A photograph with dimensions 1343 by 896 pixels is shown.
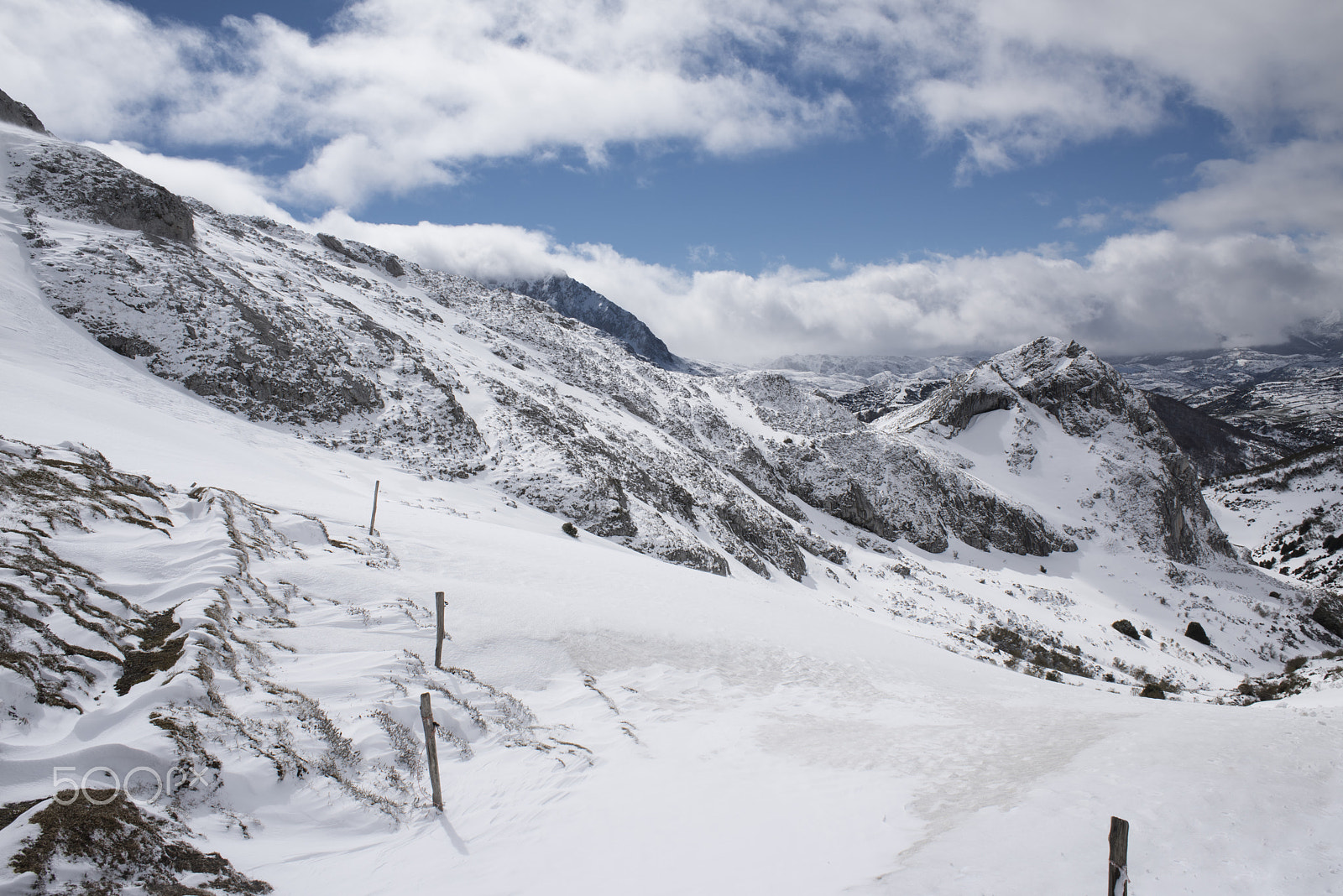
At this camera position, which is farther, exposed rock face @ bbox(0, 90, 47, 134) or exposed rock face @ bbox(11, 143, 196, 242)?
exposed rock face @ bbox(0, 90, 47, 134)

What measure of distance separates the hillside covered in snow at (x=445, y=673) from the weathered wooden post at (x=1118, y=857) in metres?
0.71

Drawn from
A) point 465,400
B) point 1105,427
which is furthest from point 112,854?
point 1105,427

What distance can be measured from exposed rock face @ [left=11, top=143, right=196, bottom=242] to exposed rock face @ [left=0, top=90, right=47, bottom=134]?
787 cm

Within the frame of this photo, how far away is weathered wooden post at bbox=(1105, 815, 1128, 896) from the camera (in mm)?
4781

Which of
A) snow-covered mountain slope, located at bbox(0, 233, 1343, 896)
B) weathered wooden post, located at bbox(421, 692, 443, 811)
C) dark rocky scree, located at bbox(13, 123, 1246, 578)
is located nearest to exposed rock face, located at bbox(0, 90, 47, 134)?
dark rocky scree, located at bbox(13, 123, 1246, 578)

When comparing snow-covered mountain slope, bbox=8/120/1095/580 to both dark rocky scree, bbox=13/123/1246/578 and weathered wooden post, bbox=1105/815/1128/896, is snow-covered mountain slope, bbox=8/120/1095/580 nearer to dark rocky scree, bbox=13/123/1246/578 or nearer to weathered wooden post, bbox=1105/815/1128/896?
dark rocky scree, bbox=13/123/1246/578

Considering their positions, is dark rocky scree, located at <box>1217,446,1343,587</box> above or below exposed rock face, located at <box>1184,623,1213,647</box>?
above

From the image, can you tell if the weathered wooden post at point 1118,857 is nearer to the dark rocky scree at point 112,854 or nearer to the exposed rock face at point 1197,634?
the dark rocky scree at point 112,854

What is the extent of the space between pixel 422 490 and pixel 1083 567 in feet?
184

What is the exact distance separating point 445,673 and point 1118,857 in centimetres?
869

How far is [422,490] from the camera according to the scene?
2430cm

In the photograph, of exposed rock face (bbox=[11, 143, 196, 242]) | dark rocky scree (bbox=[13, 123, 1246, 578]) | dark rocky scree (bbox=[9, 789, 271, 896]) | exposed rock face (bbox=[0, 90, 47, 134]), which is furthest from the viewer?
exposed rock face (bbox=[0, 90, 47, 134])

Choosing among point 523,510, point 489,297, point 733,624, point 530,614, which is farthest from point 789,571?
point 489,297

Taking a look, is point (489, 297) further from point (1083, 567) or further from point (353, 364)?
point (1083, 567)
